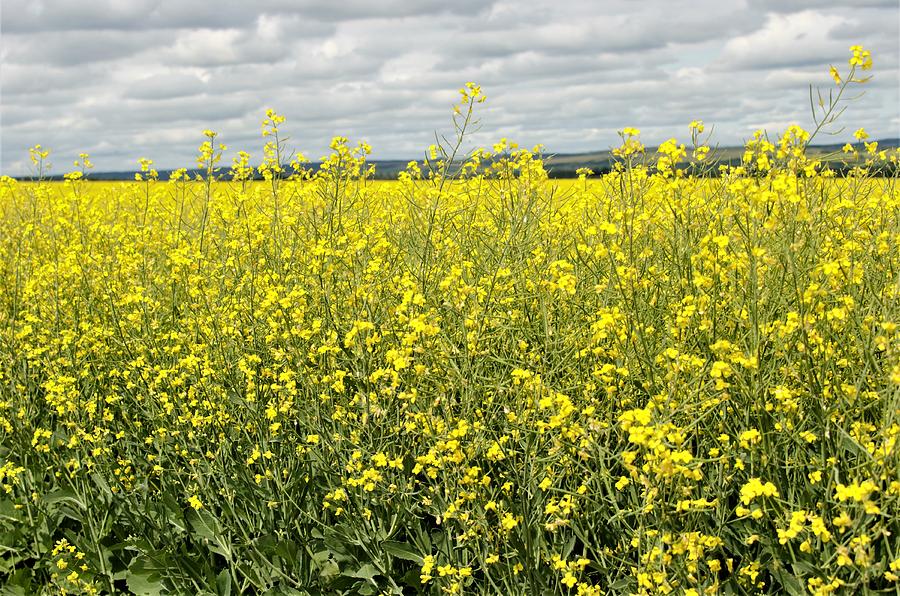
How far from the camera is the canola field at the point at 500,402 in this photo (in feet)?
9.45

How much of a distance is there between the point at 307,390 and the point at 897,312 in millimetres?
2442

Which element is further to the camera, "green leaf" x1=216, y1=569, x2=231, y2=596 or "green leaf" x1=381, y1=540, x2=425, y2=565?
"green leaf" x1=216, y1=569, x2=231, y2=596

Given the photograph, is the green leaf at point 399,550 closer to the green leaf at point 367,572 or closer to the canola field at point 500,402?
the canola field at point 500,402

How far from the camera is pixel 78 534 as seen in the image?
4.50m

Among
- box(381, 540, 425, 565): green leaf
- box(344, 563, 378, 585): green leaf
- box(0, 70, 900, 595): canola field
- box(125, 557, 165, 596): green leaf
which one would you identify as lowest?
box(125, 557, 165, 596): green leaf

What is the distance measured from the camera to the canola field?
2.88 m

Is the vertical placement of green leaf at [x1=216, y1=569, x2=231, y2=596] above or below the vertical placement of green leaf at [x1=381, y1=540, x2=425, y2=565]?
below

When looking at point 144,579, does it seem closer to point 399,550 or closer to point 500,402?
point 399,550

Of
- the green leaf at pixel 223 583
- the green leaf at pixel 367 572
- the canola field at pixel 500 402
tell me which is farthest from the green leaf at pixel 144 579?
the green leaf at pixel 367 572

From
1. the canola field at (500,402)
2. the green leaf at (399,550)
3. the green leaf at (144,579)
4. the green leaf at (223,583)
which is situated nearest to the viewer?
the canola field at (500,402)

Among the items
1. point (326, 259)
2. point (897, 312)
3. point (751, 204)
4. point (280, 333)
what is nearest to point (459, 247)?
point (326, 259)

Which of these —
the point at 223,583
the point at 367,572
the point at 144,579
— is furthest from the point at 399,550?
the point at 144,579

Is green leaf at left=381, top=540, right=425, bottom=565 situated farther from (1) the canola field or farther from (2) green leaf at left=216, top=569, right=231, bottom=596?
(2) green leaf at left=216, top=569, right=231, bottom=596

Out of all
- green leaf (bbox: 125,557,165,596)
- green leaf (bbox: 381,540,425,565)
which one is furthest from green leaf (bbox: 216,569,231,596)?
green leaf (bbox: 381,540,425,565)
